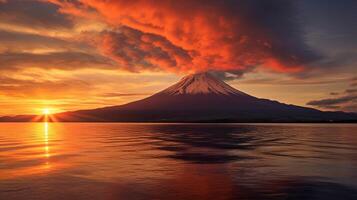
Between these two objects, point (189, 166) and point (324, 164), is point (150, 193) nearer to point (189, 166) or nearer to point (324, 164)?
point (189, 166)

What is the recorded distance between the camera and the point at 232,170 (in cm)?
2528

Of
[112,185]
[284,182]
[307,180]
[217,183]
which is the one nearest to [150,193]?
[112,185]

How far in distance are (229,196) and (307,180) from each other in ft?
21.3

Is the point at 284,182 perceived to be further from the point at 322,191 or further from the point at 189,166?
the point at 189,166

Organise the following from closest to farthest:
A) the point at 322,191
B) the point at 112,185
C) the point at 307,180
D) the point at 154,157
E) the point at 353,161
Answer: the point at 322,191 → the point at 112,185 → the point at 307,180 → the point at 353,161 → the point at 154,157

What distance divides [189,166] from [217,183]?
6940 millimetres

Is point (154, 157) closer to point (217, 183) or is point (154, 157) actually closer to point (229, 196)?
point (217, 183)

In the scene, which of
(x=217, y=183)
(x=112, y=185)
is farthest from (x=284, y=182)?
(x=112, y=185)

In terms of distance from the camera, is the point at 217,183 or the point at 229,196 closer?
the point at 229,196

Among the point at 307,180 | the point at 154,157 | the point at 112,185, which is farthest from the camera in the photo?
the point at 154,157

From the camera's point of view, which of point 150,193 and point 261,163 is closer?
point 150,193

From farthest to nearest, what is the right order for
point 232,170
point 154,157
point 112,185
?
point 154,157, point 232,170, point 112,185

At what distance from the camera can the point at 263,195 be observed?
17125mm

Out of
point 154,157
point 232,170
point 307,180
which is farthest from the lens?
point 154,157
